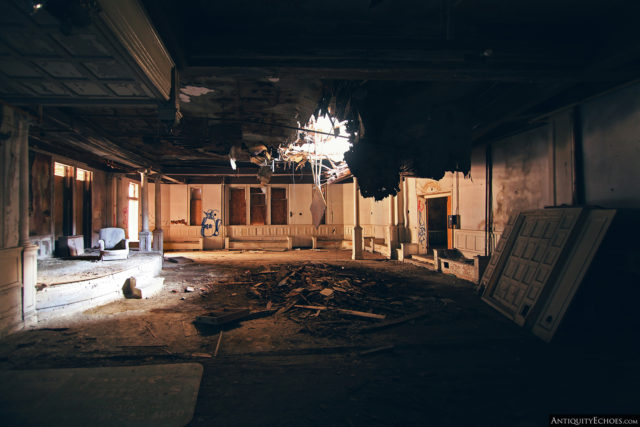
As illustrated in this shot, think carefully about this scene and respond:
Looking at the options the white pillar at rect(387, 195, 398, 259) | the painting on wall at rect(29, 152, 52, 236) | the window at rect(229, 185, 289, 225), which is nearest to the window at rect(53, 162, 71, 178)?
the painting on wall at rect(29, 152, 52, 236)

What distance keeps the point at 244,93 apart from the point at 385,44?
8.68ft

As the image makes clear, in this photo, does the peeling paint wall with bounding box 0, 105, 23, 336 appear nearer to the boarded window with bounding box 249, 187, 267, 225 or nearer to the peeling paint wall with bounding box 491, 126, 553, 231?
the peeling paint wall with bounding box 491, 126, 553, 231

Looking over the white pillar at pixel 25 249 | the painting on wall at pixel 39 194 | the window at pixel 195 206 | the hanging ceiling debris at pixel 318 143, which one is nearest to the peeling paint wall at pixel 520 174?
the hanging ceiling debris at pixel 318 143

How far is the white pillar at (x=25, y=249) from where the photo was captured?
15.9 feet

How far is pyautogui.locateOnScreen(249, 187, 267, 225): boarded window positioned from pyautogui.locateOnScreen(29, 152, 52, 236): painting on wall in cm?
994

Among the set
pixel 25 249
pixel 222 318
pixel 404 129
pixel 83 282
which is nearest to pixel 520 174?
pixel 404 129

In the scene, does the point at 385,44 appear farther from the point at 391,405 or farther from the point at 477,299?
the point at 477,299

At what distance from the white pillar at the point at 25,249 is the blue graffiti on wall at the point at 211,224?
12541 millimetres

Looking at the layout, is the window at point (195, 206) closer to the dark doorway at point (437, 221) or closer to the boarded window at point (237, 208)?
the boarded window at point (237, 208)

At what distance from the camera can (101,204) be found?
12328mm

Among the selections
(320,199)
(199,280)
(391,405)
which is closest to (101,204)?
(199,280)

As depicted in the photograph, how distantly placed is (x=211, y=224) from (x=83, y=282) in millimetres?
11821

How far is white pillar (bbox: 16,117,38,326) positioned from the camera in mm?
4859

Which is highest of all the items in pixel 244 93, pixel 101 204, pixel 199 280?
pixel 244 93
